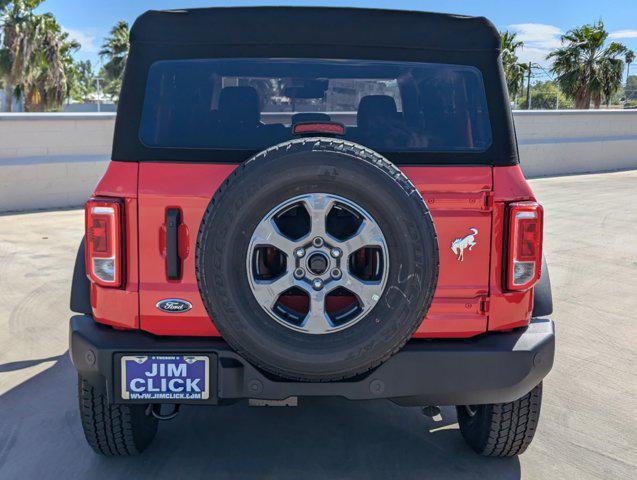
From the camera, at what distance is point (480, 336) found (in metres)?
2.98

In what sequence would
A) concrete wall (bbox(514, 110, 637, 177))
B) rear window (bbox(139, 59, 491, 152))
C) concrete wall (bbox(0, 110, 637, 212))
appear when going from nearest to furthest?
1. rear window (bbox(139, 59, 491, 152))
2. concrete wall (bbox(0, 110, 637, 212))
3. concrete wall (bbox(514, 110, 637, 177))

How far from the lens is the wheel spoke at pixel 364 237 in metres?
2.57

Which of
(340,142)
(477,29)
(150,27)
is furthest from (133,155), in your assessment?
(477,29)

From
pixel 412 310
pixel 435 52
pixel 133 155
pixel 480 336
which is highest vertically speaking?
pixel 435 52

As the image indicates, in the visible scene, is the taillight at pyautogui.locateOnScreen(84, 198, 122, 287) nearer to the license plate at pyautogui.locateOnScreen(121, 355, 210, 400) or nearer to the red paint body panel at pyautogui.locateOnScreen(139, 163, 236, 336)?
the red paint body panel at pyautogui.locateOnScreen(139, 163, 236, 336)

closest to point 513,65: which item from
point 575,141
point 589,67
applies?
point 589,67

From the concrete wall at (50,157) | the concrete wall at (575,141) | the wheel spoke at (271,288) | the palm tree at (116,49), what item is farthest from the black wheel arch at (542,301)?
the palm tree at (116,49)

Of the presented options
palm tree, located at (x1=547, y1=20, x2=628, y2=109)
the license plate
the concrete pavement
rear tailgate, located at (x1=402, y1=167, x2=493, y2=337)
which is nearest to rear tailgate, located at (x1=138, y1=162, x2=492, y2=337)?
rear tailgate, located at (x1=402, y1=167, x2=493, y2=337)

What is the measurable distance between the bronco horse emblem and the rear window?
35cm

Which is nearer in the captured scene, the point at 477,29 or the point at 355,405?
the point at 477,29

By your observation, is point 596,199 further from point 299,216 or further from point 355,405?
point 299,216

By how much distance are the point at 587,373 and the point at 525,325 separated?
1.86 meters

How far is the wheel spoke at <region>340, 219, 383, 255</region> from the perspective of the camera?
2.57 metres

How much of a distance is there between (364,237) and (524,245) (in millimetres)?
702
